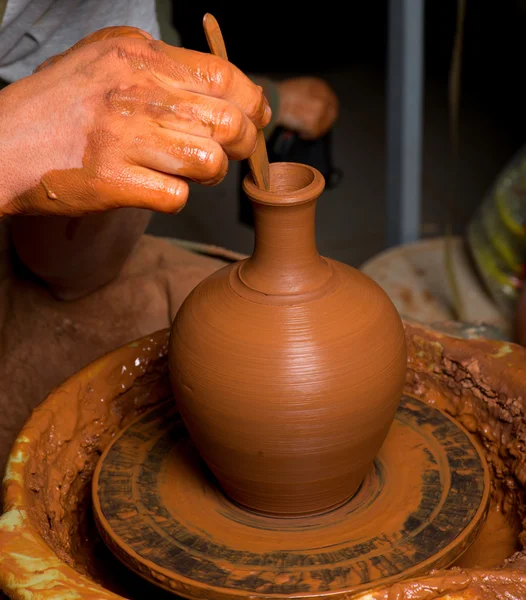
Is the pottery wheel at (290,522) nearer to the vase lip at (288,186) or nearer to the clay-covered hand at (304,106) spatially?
the vase lip at (288,186)

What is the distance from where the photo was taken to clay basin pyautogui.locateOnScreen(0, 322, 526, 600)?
135 centimetres

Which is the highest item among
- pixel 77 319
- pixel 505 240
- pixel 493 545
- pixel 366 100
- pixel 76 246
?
pixel 76 246

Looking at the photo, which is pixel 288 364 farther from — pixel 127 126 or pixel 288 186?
pixel 127 126

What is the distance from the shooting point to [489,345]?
1598mm

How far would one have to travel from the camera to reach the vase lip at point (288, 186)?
4.03 ft

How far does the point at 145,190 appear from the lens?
1.13 meters

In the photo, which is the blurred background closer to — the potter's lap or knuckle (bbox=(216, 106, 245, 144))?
the potter's lap

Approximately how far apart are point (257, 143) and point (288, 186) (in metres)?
0.11

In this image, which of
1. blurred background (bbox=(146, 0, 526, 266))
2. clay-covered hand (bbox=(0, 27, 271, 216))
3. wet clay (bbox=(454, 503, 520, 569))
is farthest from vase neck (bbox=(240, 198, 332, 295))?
blurred background (bbox=(146, 0, 526, 266))

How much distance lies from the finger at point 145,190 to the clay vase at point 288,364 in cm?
15

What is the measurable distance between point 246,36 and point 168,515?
4108 millimetres

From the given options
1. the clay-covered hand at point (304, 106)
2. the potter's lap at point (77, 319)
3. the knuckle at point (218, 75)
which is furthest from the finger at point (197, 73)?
the clay-covered hand at point (304, 106)

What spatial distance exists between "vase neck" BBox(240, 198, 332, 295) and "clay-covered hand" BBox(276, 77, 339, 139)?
1436 millimetres

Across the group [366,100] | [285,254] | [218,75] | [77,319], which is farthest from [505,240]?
[366,100]
